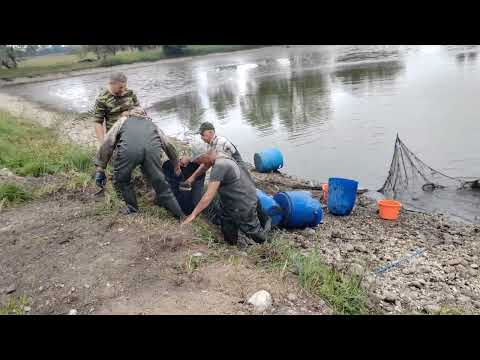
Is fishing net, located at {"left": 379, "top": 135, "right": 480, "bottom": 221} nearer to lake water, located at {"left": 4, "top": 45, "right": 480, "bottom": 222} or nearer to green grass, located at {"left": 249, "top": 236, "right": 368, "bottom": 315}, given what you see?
lake water, located at {"left": 4, "top": 45, "right": 480, "bottom": 222}

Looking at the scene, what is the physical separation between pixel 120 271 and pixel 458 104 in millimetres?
16919

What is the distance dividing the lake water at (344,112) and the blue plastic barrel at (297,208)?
12.9 feet

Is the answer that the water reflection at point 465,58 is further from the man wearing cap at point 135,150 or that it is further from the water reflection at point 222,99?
the man wearing cap at point 135,150

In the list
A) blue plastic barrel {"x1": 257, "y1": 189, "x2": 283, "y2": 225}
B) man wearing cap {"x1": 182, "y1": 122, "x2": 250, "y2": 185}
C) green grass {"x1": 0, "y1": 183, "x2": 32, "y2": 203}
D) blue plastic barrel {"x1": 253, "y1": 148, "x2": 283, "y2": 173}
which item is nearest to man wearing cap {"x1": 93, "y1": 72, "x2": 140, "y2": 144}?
man wearing cap {"x1": 182, "y1": 122, "x2": 250, "y2": 185}

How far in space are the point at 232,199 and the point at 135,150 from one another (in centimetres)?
147

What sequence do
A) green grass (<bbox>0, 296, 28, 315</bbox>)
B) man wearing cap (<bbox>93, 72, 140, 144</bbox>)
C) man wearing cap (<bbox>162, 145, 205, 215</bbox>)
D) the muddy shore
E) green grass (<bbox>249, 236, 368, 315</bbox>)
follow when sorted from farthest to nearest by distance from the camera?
the muddy shore
man wearing cap (<bbox>162, 145, 205, 215</bbox>)
man wearing cap (<bbox>93, 72, 140, 144</bbox>)
green grass (<bbox>249, 236, 368, 315</bbox>)
green grass (<bbox>0, 296, 28, 315</bbox>)

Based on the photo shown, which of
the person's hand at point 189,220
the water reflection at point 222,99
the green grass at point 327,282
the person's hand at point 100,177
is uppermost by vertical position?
the person's hand at point 100,177

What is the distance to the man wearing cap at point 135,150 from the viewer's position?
5297mm

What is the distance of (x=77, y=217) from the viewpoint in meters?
5.90

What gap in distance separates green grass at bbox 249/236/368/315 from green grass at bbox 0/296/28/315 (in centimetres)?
266

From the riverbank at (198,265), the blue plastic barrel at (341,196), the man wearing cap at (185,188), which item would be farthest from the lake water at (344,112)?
the man wearing cap at (185,188)

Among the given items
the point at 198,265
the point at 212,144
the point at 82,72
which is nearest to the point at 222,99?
the point at 212,144

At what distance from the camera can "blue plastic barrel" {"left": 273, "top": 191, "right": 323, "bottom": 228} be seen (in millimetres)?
6648

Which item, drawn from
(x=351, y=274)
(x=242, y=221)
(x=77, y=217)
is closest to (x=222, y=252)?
(x=242, y=221)
